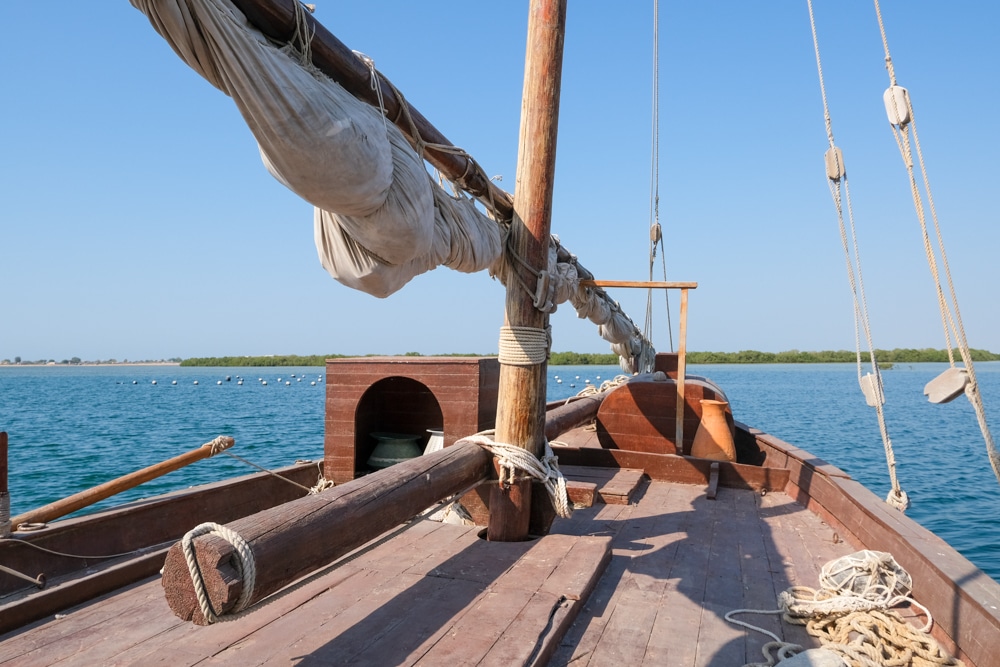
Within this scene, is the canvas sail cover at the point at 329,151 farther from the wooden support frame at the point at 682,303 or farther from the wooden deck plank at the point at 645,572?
the wooden support frame at the point at 682,303

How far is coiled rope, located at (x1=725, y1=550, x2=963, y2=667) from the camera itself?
2287mm

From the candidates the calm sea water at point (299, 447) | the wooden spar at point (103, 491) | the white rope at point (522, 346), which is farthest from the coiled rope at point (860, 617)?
the calm sea water at point (299, 447)

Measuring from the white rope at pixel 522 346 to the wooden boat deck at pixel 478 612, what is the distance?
0.95 metres

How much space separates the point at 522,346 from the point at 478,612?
1412 millimetres

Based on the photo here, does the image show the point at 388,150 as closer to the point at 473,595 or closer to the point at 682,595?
the point at 473,595

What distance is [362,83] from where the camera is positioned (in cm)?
224

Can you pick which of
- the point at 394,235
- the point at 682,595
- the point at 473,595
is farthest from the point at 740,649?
the point at 394,235

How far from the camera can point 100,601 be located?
9.05ft

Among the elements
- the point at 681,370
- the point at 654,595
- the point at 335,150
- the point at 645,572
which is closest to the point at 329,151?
the point at 335,150

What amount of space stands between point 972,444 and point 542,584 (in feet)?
69.4

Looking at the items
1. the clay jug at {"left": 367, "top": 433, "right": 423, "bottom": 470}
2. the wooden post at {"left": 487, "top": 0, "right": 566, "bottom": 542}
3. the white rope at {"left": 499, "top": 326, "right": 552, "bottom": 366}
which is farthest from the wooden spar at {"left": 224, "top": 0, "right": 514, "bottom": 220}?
the clay jug at {"left": 367, "top": 433, "right": 423, "bottom": 470}

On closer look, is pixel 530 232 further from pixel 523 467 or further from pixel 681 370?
pixel 681 370

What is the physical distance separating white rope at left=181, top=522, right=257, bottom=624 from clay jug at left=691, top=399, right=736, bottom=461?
495cm

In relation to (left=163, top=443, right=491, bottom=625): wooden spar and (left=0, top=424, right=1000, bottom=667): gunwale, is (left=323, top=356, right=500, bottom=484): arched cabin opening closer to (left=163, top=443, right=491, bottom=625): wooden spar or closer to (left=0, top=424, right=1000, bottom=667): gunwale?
(left=0, top=424, right=1000, bottom=667): gunwale
